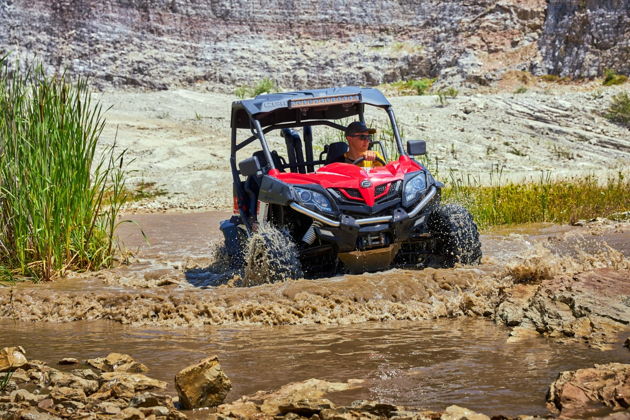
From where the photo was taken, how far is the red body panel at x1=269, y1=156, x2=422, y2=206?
315 inches

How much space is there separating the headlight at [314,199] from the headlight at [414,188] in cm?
72

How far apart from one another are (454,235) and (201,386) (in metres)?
4.39

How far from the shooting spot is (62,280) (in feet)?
31.1

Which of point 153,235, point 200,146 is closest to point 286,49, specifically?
point 200,146

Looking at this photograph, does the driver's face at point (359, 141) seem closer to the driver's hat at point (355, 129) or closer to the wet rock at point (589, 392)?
the driver's hat at point (355, 129)

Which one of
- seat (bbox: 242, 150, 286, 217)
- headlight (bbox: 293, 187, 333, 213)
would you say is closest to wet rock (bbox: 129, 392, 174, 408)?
headlight (bbox: 293, 187, 333, 213)

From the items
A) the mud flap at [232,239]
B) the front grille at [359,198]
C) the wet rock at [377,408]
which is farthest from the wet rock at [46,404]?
the mud flap at [232,239]

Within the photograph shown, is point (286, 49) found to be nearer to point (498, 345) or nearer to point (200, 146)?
point (200, 146)

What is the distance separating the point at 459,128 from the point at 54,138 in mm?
16786

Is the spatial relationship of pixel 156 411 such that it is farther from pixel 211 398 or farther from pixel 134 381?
pixel 134 381

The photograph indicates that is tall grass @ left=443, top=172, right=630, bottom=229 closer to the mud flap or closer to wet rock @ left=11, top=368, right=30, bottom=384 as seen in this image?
the mud flap

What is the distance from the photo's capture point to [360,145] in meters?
8.79

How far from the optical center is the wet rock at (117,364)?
226 inches

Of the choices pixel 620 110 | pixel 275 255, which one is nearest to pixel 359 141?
pixel 275 255
